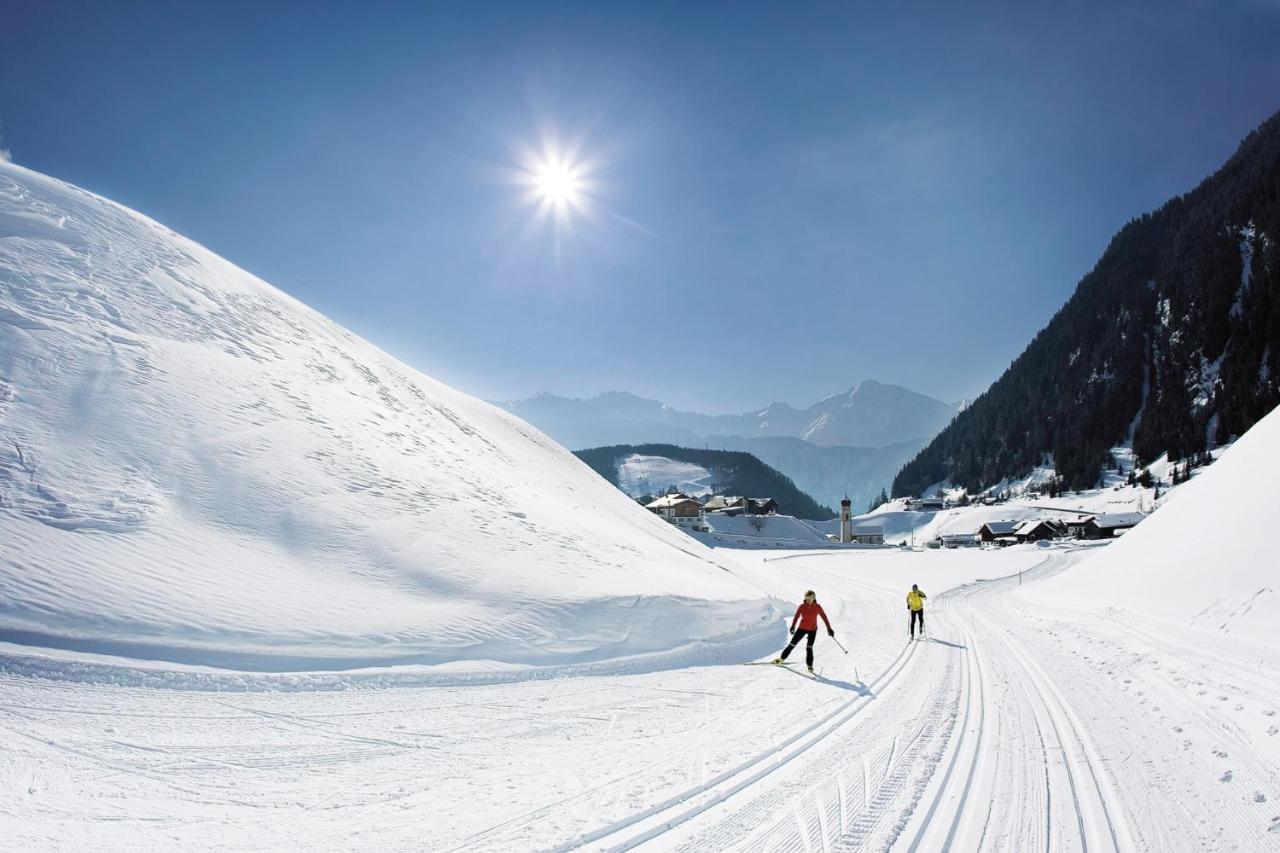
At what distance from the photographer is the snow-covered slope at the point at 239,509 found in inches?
365

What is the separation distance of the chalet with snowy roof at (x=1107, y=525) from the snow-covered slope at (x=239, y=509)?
10657 cm

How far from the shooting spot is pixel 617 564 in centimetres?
1734

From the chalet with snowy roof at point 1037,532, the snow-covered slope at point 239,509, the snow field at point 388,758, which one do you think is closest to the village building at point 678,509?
the chalet with snowy roof at point 1037,532

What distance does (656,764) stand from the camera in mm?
6508

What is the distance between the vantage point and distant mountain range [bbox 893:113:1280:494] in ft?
429

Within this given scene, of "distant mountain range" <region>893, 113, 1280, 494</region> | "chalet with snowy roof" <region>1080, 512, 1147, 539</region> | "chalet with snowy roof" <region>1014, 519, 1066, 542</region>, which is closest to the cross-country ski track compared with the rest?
"chalet with snowy roof" <region>1014, 519, 1066, 542</region>

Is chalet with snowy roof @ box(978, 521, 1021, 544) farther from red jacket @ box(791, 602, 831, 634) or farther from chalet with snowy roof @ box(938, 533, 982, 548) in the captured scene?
red jacket @ box(791, 602, 831, 634)

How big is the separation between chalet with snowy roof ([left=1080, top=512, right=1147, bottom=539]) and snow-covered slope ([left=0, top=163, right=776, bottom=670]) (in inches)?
4196

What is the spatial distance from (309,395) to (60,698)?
524 inches

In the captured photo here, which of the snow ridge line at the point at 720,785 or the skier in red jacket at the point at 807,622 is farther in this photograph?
the skier in red jacket at the point at 807,622

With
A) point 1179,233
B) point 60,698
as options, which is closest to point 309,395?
point 60,698

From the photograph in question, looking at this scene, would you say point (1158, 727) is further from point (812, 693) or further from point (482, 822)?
point (482, 822)

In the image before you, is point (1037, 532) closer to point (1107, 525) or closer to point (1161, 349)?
point (1107, 525)

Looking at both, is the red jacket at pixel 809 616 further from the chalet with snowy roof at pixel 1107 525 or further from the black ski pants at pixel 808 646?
the chalet with snowy roof at pixel 1107 525
